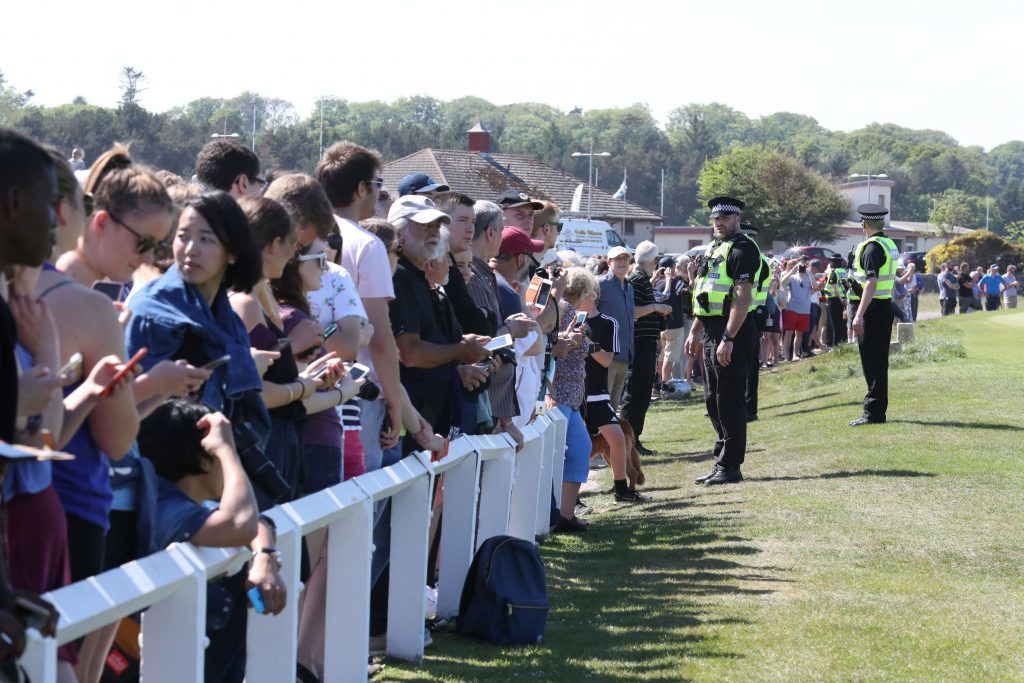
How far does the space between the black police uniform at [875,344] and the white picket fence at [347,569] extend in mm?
5928

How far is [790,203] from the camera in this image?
299 ft

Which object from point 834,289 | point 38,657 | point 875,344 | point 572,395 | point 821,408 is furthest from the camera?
point 834,289

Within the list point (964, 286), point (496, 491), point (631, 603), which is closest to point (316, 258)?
point (496, 491)

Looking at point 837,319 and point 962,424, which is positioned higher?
point 837,319

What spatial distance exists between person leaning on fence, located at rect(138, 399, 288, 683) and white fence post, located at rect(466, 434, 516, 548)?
352 cm

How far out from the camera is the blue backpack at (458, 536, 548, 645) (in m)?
7.16

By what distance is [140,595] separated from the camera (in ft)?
12.6

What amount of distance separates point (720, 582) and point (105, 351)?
17.7 feet

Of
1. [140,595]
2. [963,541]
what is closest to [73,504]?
[140,595]

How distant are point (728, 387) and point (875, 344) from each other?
127 inches

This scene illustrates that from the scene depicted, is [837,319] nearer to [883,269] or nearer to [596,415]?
[883,269]

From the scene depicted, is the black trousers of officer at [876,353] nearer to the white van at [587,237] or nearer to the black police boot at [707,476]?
the black police boot at [707,476]

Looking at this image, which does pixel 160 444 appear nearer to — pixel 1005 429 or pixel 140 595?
pixel 140 595

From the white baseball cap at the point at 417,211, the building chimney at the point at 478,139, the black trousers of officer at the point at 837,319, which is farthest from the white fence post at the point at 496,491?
the building chimney at the point at 478,139
